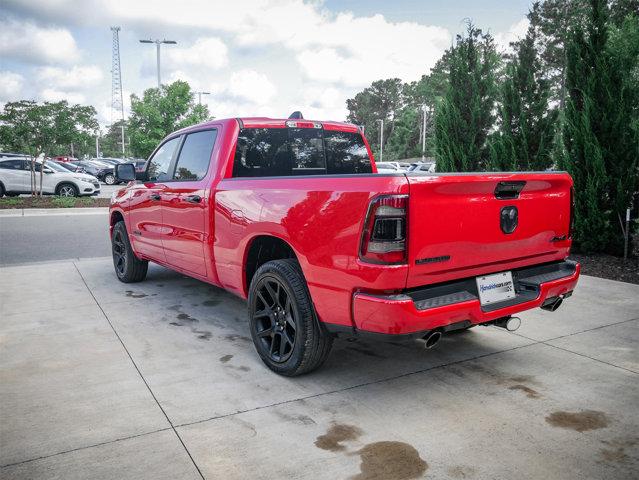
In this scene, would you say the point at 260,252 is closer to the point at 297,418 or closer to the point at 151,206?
the point at 297,418

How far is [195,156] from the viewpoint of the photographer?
4695 millimetres

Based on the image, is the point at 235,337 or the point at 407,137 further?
the point at 407,137

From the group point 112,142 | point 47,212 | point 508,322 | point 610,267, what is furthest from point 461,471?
point 112,142

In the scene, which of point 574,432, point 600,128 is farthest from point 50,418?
point 600,128

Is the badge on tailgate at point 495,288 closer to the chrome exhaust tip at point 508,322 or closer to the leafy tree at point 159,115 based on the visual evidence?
the chrome exhaust tip at point 508,322

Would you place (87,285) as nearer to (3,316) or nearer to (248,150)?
(3,316)

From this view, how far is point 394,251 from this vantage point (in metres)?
2.70

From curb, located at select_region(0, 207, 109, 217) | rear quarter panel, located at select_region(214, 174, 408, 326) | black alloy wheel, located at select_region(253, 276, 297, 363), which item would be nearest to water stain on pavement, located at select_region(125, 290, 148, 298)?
rear quarter panel, located at select_region(214, 174, 408, 326)

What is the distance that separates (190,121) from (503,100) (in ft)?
57.6

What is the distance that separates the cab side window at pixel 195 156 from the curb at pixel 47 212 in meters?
11.0

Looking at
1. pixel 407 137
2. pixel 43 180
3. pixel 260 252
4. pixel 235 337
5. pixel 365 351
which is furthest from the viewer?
→ pixel 407 137

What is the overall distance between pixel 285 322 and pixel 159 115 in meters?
21.9

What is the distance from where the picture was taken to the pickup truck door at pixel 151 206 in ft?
17.1

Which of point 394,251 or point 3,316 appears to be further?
point 3,316
